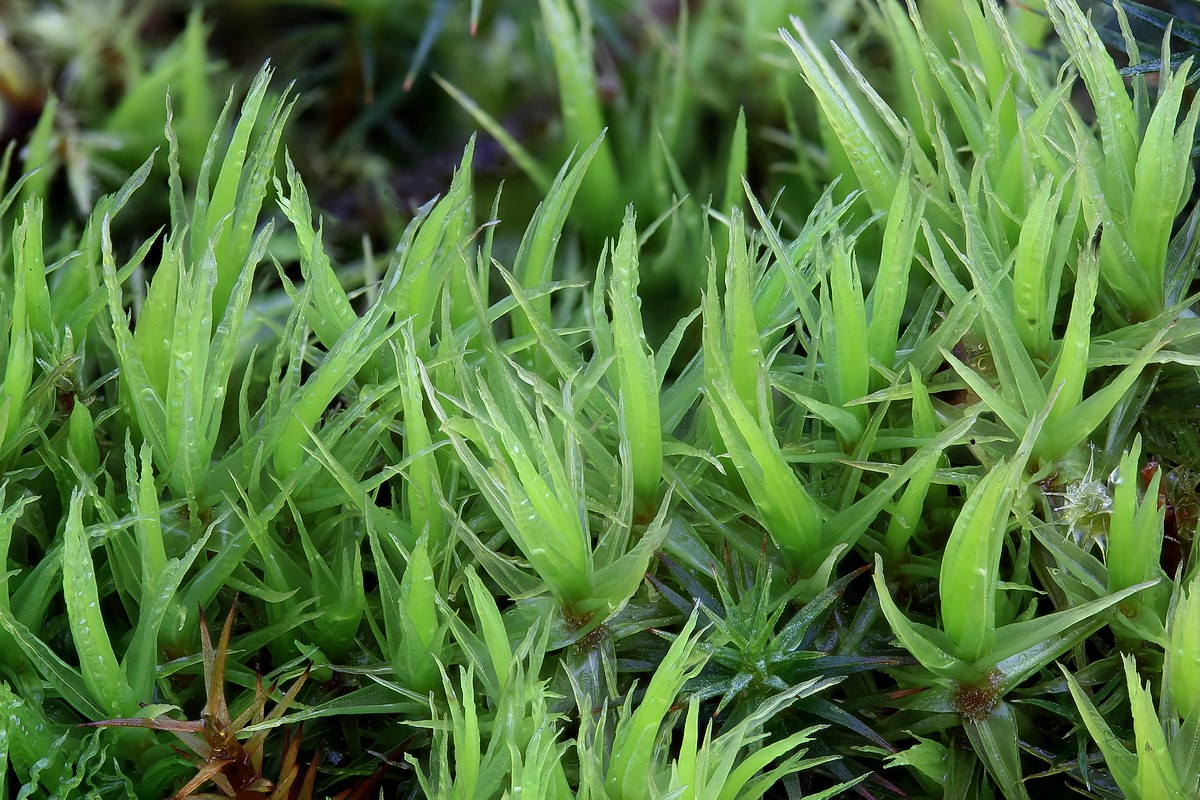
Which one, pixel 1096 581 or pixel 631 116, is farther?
pixel 631 116

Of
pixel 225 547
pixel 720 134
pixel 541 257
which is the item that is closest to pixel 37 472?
pixel 225 547

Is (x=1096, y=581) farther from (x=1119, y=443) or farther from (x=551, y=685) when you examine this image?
(x=551, y=685)

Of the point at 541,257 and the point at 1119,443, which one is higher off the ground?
the point at 541,257

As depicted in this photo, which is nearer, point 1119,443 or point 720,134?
point 1119,443

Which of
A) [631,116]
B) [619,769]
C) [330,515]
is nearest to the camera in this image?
[619,769]

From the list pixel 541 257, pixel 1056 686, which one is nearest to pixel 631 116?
pixel 541 257

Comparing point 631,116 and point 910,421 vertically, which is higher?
point 631,116

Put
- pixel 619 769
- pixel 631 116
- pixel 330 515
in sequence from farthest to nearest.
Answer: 1. pixel 631 116
2. pixel 330 515
3. pixel 619 769

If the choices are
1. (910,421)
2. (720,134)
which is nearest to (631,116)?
(720,134)

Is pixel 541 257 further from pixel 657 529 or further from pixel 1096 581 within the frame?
pixel 1096 581
